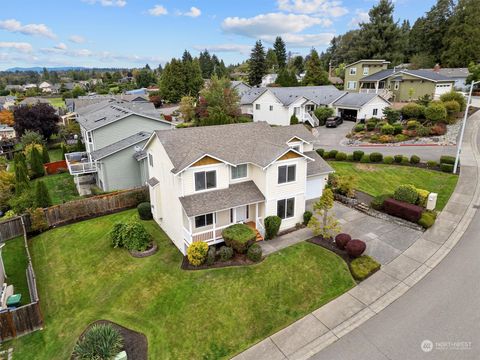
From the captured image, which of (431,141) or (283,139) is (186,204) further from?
(431,141)

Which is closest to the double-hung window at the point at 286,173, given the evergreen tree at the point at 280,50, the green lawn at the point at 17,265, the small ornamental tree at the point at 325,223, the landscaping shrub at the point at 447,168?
the small ornamental tree at the point at 325,223

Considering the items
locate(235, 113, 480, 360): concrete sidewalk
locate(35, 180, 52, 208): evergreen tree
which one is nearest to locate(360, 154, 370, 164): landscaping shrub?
locate(235, 113, 480, 360): concrete sidewalk

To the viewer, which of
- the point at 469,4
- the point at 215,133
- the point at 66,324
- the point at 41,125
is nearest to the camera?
the point at 66,324

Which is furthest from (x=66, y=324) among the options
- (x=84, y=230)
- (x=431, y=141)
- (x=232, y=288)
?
(x=431, y=141)

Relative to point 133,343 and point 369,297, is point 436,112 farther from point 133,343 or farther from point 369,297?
point 133,343

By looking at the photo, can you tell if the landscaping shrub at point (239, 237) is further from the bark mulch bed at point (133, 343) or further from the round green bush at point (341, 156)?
the round green bush at point (341, 156)

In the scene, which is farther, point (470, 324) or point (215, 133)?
point (215, 133)

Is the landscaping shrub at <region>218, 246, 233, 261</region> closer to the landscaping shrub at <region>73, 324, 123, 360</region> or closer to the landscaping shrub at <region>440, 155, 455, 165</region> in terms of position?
the landscaping shrub at <region>73, 324, 123, 360</region>

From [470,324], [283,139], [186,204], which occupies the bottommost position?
[470,324]
